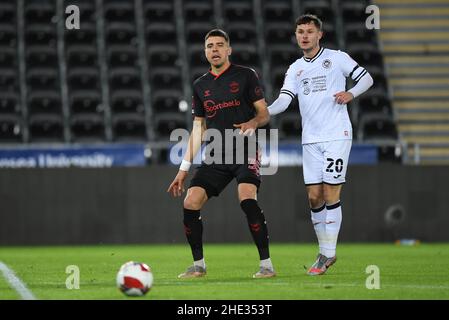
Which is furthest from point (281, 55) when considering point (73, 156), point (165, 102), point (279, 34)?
point (73, 156)

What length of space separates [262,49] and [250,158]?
495 inches

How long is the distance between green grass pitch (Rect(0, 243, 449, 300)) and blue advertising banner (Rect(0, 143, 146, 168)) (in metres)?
1.47

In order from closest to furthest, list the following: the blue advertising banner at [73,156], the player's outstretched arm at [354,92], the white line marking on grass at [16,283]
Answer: the white line marking on grass at [16,283] < the player's outstretched arm at [354,92] < the blue advertising banner at [73,156]

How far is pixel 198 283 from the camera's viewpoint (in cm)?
831

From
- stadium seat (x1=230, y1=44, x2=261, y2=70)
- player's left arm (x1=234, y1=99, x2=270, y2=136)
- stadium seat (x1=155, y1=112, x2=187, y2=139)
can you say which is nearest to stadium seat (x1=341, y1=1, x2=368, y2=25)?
stadium seat (x1=230, y1=44, x2=261, y2=70)

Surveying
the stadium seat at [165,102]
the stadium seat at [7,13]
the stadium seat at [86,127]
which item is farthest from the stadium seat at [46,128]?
the stadium seat at [7,13]

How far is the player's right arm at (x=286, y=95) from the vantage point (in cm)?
954

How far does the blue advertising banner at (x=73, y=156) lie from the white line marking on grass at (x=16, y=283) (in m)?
5.74

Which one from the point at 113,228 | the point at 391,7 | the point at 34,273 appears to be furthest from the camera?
the point at 391,7

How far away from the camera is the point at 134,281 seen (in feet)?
23.3

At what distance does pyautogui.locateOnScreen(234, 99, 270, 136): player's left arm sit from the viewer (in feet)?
28.3

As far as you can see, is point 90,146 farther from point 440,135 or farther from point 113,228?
point 440,135

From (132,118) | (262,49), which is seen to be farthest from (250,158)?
(262,49)

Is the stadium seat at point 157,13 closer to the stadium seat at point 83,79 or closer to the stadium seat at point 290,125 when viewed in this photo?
the stadium seat at point 83,79
